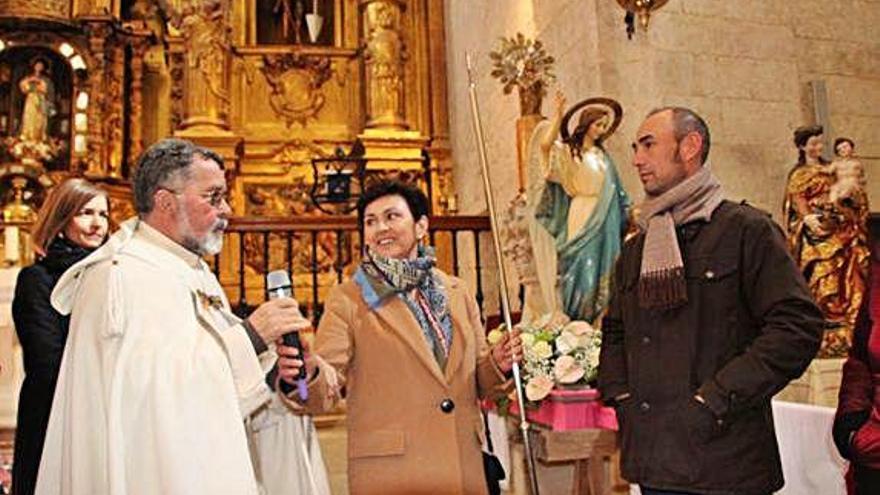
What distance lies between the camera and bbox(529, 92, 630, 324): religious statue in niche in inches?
162

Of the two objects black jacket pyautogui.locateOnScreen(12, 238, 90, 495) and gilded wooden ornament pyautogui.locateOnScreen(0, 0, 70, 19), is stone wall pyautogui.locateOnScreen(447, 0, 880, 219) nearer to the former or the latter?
black jacket pyautogui.locateOnScreen(12, 238, 90, 495)

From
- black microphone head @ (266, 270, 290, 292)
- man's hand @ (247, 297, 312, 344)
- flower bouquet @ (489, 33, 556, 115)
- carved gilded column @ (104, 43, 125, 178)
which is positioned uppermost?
carved gilded column @ (104, 43, 125, 178)

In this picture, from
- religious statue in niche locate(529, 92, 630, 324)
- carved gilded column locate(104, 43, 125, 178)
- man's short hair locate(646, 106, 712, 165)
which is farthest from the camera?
carved gilded column locate(104, 43, 125, 178)

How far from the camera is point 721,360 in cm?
198

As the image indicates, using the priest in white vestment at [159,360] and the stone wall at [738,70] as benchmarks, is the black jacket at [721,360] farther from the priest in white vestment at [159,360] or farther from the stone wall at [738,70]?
the stone wall at [738,70]

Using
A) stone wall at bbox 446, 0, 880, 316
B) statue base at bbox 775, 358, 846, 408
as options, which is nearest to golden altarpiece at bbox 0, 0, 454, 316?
stone wall at bbox 446, 0, 880, 316

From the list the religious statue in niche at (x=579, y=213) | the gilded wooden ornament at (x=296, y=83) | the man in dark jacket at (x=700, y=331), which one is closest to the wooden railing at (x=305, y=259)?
the gilded wooden ornament at (x=296, y=83)

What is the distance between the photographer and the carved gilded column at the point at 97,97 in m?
9.56

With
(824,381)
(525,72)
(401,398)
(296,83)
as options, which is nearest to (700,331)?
(401,398)

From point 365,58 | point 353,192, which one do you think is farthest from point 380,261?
point 365,58

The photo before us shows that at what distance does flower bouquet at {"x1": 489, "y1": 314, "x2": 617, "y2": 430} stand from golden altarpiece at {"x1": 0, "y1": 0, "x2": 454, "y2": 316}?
18.6 ft

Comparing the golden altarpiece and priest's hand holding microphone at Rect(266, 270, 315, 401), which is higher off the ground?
the golden altarpiece

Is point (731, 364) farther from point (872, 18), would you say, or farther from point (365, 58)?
point (365, 58)

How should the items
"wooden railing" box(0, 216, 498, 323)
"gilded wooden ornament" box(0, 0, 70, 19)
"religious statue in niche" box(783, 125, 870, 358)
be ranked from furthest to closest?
"gilded wooden ornament" box(0, 0, 70, 19), "wooden railing" box(0, 216, 498, 323), "religious statue in niche" box(783, 125, 870, 358)
